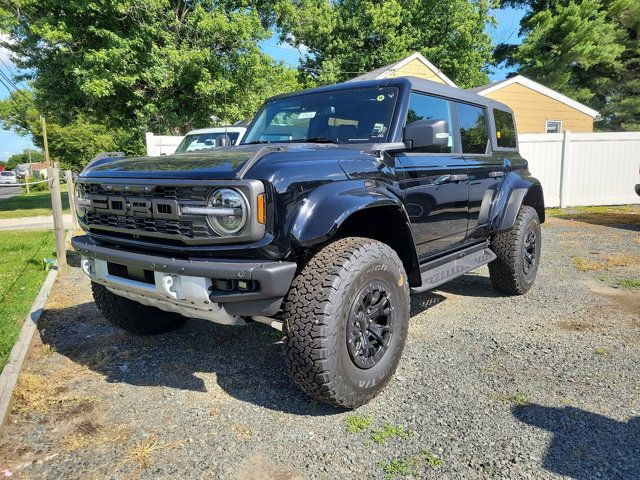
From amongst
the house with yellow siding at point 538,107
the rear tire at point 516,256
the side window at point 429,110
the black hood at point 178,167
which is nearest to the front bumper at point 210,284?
the black hood at point 178,167

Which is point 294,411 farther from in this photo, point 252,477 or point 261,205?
point 261,205

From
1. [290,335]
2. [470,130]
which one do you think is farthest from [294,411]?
[470,130]

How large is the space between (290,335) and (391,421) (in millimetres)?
774

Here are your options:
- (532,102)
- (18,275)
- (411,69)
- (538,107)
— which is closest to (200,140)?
(18,275)

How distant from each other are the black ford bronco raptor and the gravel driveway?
12.0 inches

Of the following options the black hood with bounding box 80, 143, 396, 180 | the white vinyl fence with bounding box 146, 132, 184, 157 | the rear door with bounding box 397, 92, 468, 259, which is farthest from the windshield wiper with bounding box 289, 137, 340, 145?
the white vinyl fence with bounding box 146, 132, 184, 157

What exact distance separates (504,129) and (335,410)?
3.71 m

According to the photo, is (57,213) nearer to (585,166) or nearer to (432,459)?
(432,459)

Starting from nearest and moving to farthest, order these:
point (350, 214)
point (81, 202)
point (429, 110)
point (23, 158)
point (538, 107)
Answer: point (350, 214), point (81, 202), point (429, 110), point (538, 107), point (23, 158)

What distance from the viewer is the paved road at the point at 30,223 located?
10722mm

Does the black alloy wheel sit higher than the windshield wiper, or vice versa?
the windshield wiper

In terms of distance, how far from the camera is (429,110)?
386 cm

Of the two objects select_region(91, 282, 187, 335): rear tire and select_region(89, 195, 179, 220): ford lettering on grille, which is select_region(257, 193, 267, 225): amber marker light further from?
select_region(91, 282, 187, 335): rear tire

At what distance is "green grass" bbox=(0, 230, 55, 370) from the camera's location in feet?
13.8
